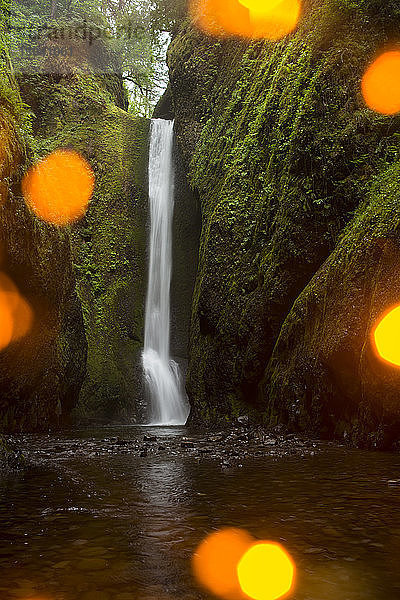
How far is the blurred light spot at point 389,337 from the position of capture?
7.10 metres

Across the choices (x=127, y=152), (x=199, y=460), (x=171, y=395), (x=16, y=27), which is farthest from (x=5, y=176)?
(x=16, y=27)

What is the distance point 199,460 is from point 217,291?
8.63 metres

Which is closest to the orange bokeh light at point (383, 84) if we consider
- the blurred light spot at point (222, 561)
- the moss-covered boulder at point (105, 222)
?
the blurred light spot at point (222, 561)

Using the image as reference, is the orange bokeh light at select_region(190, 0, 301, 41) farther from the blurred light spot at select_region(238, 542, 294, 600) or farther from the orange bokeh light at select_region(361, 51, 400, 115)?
the blurred light spot at select_region(238, 542, 294, 600)

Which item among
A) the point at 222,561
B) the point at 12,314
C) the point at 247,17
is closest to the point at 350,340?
the point at 222,561

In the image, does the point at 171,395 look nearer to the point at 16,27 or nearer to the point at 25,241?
the point at 25,241

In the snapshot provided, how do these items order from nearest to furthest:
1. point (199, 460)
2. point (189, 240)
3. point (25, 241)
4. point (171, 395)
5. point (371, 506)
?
point (371, 506)
point (199, 460)
point (25, 241)
point (171, 395)
point (189, 240)

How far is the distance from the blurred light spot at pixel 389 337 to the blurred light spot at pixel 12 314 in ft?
25.3

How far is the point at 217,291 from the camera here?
14.9m

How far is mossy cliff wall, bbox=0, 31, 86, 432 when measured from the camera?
10148 millimetres

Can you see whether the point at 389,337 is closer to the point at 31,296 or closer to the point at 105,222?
the point at 31,296

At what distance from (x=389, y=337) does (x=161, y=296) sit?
1588 centimetres

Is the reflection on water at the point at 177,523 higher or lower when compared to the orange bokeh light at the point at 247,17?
lower

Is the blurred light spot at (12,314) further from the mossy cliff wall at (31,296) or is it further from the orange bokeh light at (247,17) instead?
the orange bokeh light at (247,17)
